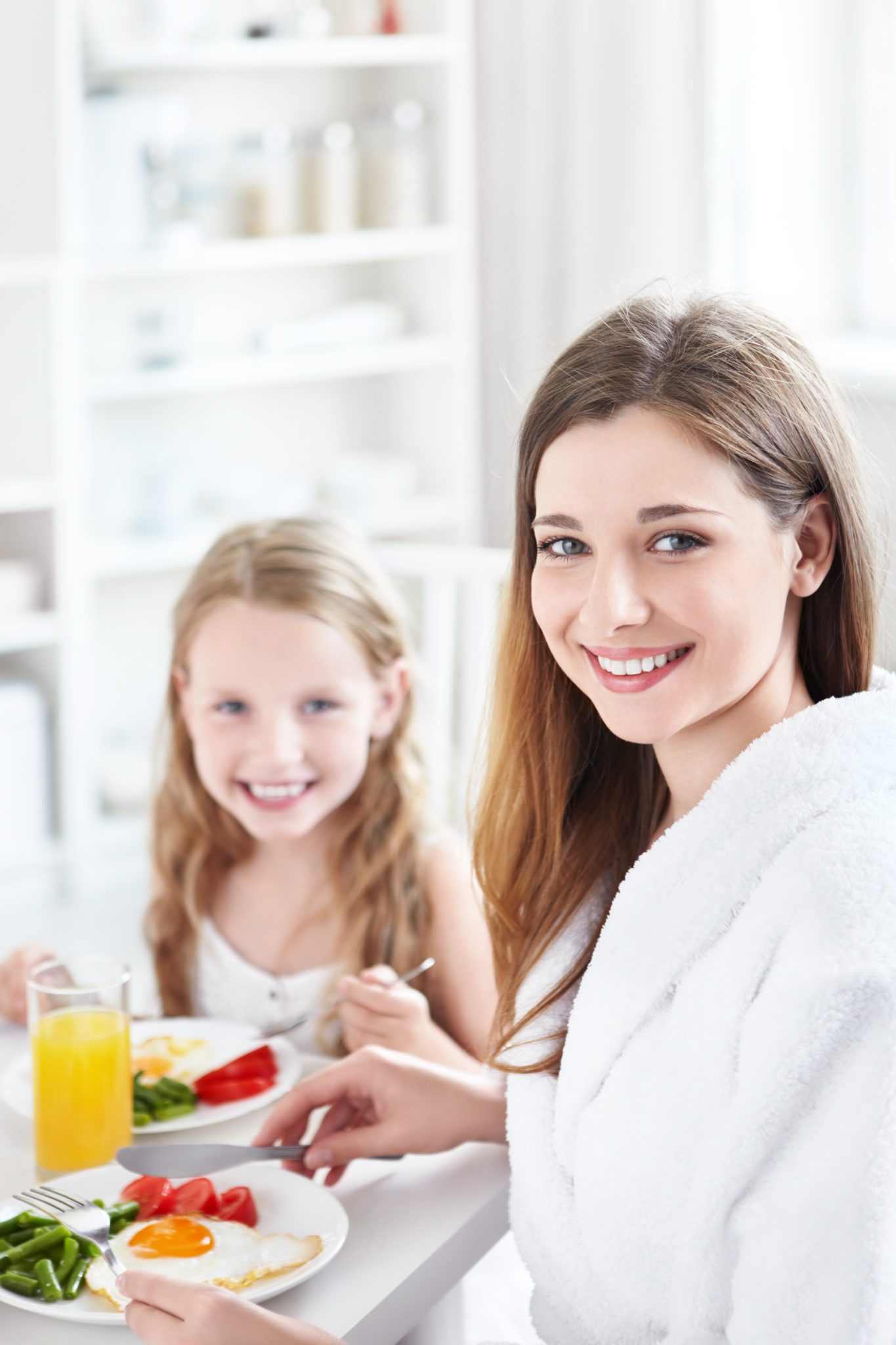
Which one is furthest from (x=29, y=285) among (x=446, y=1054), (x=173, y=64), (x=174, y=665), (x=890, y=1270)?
(x=890, y=1270)

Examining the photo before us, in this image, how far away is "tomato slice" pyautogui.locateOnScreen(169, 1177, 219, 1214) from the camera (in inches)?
41.5

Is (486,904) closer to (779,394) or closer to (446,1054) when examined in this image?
(446,1054)

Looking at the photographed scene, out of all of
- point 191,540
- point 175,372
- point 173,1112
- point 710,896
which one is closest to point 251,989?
point 173,1112

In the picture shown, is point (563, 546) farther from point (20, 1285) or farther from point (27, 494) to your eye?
point (27, 494)

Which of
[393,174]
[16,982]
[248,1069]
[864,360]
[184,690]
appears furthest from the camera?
[393,174]

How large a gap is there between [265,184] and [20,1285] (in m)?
2.66

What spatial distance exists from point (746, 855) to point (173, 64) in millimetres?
2570

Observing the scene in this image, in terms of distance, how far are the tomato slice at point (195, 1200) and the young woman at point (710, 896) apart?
3.5 inches

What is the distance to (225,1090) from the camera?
125 centimetres

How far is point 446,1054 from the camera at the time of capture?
4.35ft

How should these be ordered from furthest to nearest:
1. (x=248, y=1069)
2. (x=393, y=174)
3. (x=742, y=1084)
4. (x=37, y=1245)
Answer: (x=393, y=174)
(x=248, y=1069)
(x=37, y=1245)
(x=742, y=1084)

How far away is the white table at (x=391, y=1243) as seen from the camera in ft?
3.17

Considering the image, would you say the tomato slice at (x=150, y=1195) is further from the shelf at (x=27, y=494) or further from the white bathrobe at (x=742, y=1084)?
the shelf at (x=27, y=494)

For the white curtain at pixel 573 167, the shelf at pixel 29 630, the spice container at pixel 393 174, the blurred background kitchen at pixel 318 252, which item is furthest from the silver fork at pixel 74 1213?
the spice container at pixel 393 174
